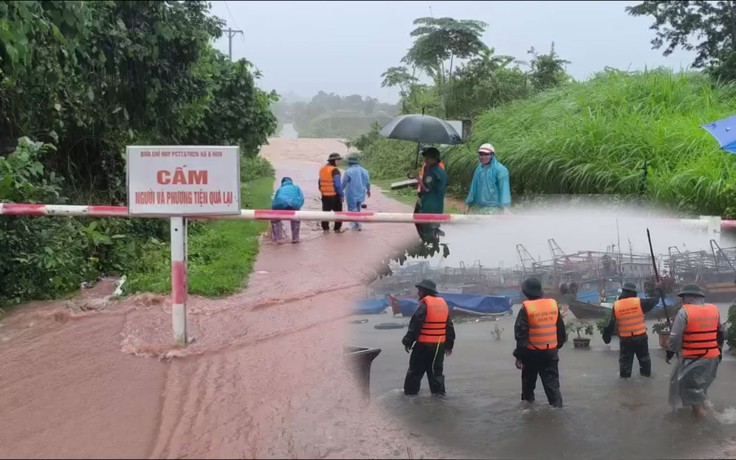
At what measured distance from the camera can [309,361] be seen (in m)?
3.74

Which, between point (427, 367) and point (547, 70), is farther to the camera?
point (547, 70)

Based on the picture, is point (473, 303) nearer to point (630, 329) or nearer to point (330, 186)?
point (630, 329)

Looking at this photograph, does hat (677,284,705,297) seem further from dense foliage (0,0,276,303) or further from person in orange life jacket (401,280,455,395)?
dense foliage (0,0,276,303)

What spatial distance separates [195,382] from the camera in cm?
351

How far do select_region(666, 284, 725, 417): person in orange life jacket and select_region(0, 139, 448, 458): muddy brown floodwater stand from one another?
5.45 feet

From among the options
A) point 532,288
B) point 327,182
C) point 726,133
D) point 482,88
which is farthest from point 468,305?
point 482,88

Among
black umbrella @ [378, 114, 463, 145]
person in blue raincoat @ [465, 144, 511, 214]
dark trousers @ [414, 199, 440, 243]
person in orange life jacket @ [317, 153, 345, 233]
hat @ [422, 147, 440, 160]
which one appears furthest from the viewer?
person in orange life jacket @ [317, 153, 345, 233]

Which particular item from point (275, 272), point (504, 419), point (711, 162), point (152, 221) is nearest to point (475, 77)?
point (711, 162)

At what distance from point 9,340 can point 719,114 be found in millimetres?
11716

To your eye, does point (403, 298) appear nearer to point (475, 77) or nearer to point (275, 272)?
point (275, 272)

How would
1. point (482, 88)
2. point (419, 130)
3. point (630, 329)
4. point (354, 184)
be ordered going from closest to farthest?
point (630, 329), point (419, 130), point (354, 184), point (482, 88)

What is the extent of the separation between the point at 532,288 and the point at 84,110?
794 cm

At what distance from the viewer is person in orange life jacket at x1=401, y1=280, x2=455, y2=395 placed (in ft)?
11.6

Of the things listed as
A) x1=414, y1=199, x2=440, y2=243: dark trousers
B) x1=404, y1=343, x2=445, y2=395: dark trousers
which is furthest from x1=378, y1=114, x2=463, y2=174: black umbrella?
x1=404, y1=343, x2=445, y2=395: dark trousers
